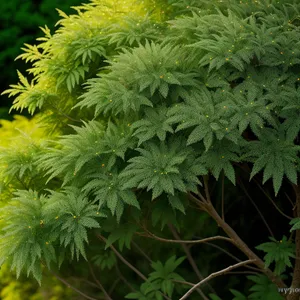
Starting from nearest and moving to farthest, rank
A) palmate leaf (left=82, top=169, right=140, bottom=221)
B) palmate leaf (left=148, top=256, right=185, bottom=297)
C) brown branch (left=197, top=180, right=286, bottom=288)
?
palmate leaf (left=82, top=169, right=140, bottom=221) → brown branch (left=197, top=180, right=286, bottom=288) → palmate leaf (left=148, top=256, right=185, bottom=297)

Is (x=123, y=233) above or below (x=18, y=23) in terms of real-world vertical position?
below

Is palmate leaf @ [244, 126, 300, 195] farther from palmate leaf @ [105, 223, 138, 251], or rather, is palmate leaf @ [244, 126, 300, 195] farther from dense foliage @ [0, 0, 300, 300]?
palmate leaf @ [105, 223, 138, 251]

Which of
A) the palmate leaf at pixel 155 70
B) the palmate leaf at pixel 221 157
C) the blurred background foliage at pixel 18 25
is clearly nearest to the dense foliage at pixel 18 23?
the blurred background foliage at pixel 18 25

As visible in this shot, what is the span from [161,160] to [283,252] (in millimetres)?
1411

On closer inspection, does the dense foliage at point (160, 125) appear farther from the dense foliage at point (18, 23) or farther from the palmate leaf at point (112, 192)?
the dense foliage at point (18, 23)

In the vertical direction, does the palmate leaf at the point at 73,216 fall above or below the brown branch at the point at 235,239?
above

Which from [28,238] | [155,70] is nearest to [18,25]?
[155,70]

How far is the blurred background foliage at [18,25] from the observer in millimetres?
7312

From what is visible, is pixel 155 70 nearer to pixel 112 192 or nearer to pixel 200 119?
pixel 200 119

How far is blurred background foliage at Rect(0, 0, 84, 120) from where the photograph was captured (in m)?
7.31

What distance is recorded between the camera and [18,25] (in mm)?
7395

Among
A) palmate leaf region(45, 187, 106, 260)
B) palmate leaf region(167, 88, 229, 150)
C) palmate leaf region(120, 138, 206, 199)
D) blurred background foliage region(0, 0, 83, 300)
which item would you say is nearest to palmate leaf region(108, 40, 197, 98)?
palmate leaf region(167, 88, 229, 150)

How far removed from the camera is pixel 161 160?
3.59m

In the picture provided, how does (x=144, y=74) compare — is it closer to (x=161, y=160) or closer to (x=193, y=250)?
(x=161, y=160)
